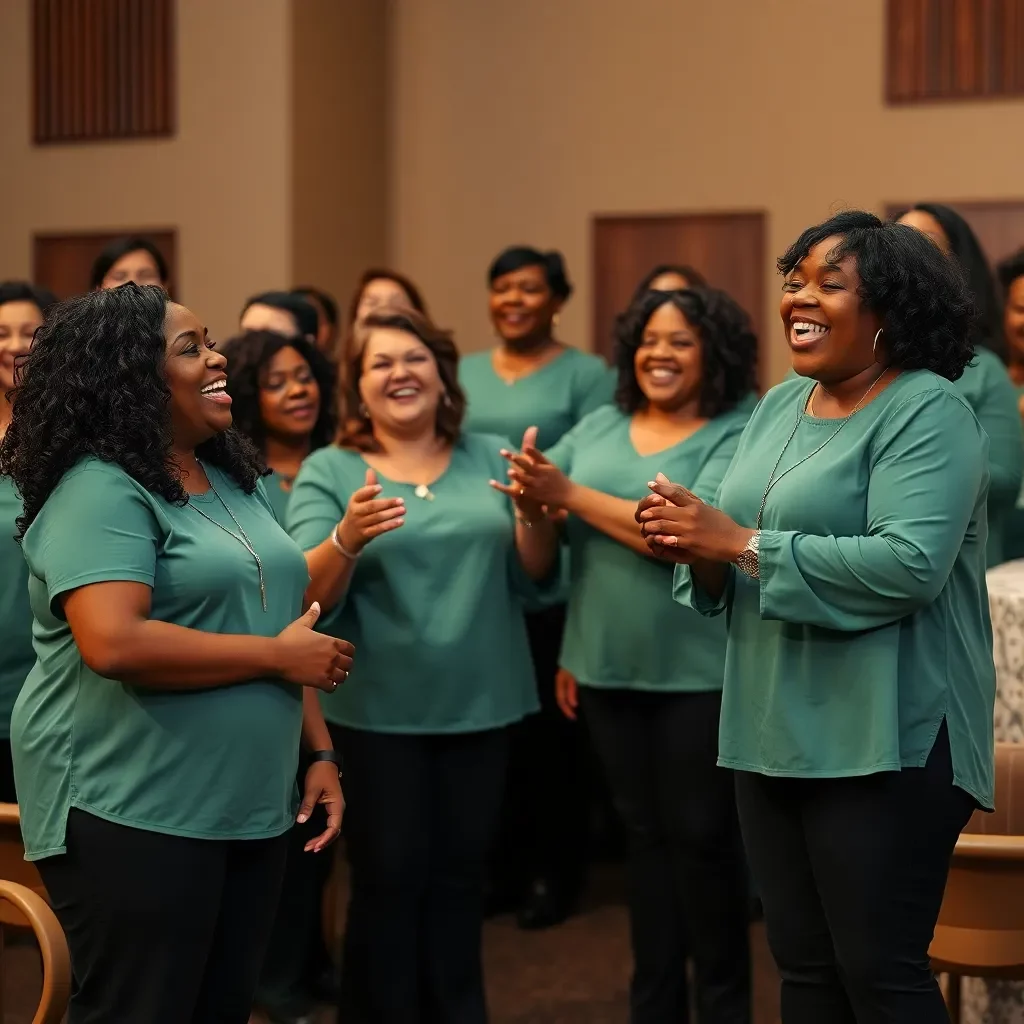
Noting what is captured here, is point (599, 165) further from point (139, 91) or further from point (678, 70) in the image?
point (139, 91)

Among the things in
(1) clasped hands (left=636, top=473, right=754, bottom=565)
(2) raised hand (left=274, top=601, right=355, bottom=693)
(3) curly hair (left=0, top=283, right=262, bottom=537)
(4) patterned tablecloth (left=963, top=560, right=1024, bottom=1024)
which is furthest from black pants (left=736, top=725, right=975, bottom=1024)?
(3) curly hair (left=0, top=283, right=262, bottom=537)

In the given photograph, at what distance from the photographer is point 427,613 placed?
2.96m

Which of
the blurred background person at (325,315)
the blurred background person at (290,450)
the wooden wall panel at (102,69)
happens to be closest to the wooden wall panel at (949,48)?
the blurred background person at (325,315)

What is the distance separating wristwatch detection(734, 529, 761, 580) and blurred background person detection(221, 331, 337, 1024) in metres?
1.37

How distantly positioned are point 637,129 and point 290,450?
368cm

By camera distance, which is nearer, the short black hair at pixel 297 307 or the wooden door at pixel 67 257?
the short black hair at pixel 297 307

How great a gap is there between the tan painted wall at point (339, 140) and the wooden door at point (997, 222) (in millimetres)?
2367

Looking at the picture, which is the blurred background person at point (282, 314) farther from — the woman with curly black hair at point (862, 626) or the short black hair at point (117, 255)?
the woman with curly black hair at point (862, 626)

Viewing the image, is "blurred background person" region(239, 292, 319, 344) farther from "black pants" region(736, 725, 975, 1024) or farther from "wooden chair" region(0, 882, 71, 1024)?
"black pants" region(736, 725, 975, 1024)

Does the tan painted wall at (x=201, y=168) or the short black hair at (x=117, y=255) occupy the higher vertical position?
Answer: the tan painted wall at (x=201, y=168)

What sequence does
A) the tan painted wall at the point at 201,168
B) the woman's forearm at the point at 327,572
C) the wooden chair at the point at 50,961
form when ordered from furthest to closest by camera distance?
1. the tan painted wall at the point at 201,168
2. the woman's forearm at the point at 327,572
3. the wooden chair at the point at 50,961

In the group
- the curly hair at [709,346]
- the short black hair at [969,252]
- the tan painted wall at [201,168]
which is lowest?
the curly hair at [709,346]

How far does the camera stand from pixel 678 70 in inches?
259

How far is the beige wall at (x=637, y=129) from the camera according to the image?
20.7 ft
